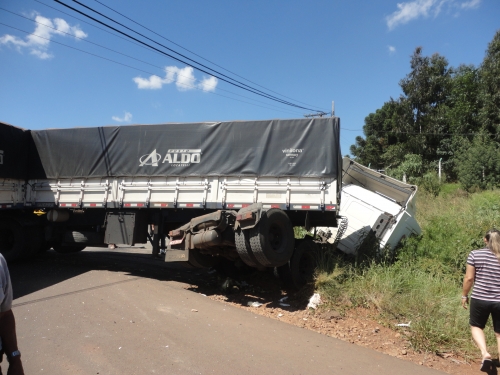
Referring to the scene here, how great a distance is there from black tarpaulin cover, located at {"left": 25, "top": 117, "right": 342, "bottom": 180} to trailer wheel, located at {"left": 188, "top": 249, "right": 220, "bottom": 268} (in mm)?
1656

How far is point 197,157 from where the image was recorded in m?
7.82

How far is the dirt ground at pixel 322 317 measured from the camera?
4.47 meters

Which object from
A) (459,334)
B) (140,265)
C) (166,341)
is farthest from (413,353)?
(140,265)

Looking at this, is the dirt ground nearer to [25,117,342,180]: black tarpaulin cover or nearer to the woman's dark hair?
the woman's dark hair

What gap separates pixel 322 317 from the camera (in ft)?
19.4

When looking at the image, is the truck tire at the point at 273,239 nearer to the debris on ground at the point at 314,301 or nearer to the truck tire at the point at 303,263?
the truck tire at the point at 303,263

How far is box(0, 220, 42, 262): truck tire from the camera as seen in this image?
9.16m

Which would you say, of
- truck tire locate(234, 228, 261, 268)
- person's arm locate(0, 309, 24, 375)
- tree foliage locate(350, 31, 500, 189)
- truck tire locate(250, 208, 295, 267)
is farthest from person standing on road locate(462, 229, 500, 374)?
tree foliage locate(350, 31, 500, 189)

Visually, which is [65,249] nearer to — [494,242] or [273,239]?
[273,239]

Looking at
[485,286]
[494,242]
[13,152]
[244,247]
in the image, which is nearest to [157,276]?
[244,247]

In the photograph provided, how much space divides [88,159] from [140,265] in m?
3.01

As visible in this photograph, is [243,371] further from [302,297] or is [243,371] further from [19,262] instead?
[19,262]

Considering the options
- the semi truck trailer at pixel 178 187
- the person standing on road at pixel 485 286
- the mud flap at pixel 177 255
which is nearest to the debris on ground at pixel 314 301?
the semi truck trailer at pixel 178 187

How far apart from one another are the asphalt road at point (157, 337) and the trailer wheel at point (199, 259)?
548 mm
